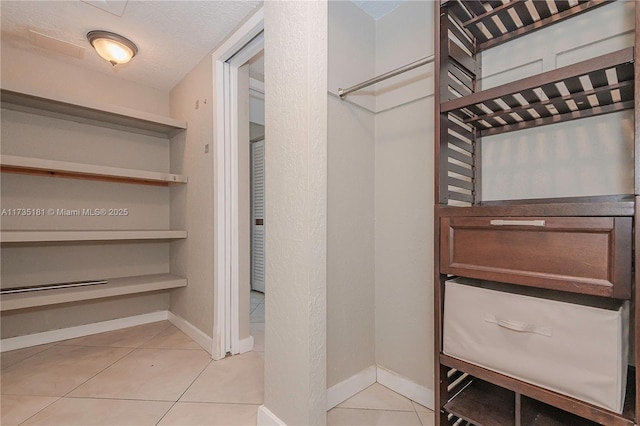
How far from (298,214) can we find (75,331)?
2484 mm

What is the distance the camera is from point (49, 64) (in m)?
2.33

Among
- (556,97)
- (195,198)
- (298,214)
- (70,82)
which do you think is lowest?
(298,214)

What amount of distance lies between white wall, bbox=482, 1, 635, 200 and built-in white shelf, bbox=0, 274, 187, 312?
7.96ft

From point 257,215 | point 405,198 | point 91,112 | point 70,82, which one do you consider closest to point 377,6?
point 405,198

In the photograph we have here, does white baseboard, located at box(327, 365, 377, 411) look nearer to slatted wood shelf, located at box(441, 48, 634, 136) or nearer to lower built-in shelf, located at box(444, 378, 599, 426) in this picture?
lower built-in shelf, located at box(444, 378, 599, 426)

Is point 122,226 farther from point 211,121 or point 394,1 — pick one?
point 394,1

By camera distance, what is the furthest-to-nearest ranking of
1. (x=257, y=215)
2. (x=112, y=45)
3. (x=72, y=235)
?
(x=257, y=215) < (x=72, y=235) < (x=112, y=45)

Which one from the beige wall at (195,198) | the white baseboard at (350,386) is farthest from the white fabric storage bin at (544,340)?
the beige wall at (195,198)

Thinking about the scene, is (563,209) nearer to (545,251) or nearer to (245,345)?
(545,251)

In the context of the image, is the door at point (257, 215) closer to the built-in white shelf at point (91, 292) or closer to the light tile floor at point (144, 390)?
the built-in white shelf at point (91, 292)

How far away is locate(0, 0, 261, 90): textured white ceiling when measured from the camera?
1722mm

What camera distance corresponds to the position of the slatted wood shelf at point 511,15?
106 centimetres

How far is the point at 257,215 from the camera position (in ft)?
13.1

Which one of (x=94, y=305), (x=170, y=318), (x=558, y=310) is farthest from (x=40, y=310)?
(x=558, y=310)
